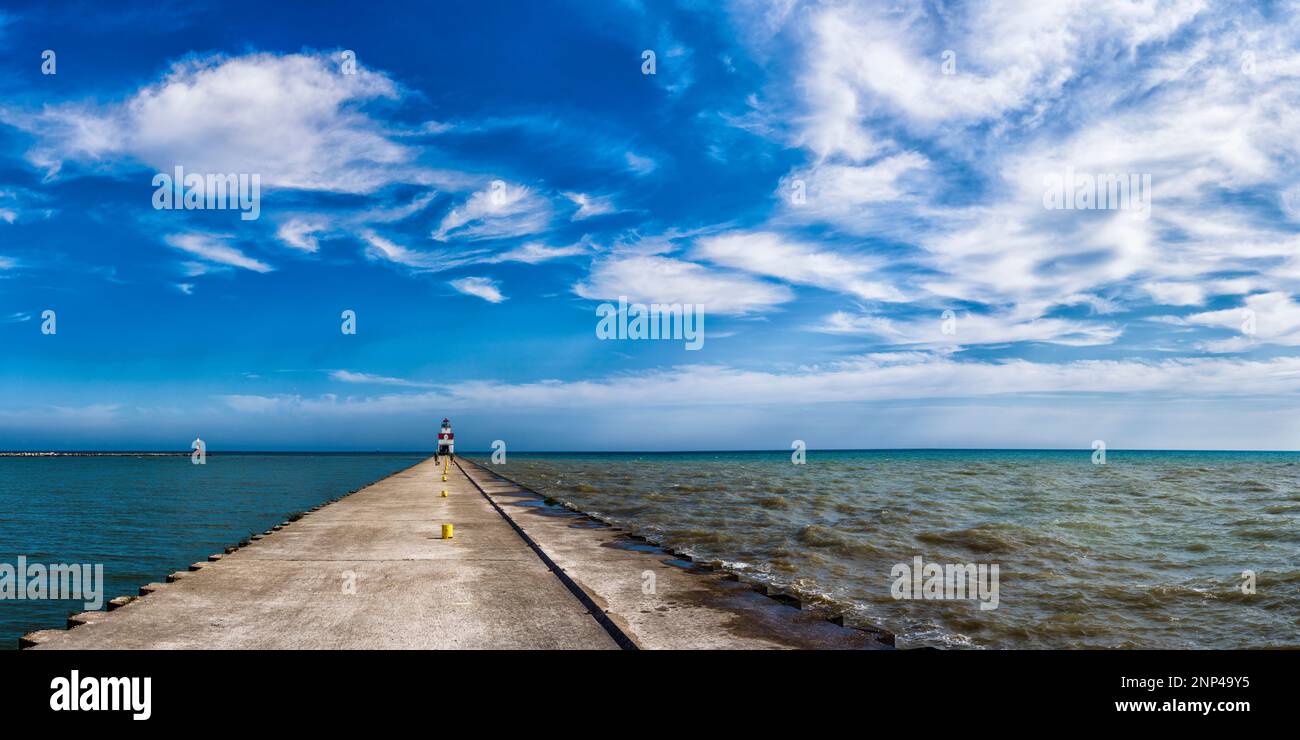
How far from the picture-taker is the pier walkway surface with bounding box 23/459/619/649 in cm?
849

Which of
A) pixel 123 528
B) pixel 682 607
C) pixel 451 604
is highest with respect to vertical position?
pixel 451 604

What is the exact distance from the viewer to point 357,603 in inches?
414

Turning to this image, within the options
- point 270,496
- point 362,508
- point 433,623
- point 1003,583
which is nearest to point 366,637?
point 433,623

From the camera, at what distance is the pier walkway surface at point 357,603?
27.9ft

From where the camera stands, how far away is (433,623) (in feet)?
30.4

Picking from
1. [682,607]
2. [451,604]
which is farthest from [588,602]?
[451,604]

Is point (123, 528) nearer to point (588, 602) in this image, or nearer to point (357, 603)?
point (357, 603)

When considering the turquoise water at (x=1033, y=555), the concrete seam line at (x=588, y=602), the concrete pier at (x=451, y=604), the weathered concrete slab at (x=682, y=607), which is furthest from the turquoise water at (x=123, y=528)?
the turquoise water at (x=1033, y=555)

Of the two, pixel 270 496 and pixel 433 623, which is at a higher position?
pixel 433 623

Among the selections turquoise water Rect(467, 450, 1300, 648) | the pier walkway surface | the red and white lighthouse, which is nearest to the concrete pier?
the pier walkway surface

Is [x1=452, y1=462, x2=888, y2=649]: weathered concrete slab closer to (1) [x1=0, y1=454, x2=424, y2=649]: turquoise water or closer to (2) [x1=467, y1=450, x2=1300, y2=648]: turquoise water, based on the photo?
(2) [x1=467, y1=450, x2=1300, y2=648]: turquoise water

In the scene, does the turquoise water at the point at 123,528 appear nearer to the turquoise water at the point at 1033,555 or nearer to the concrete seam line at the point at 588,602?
the concrete seam line at the point at 588,602
